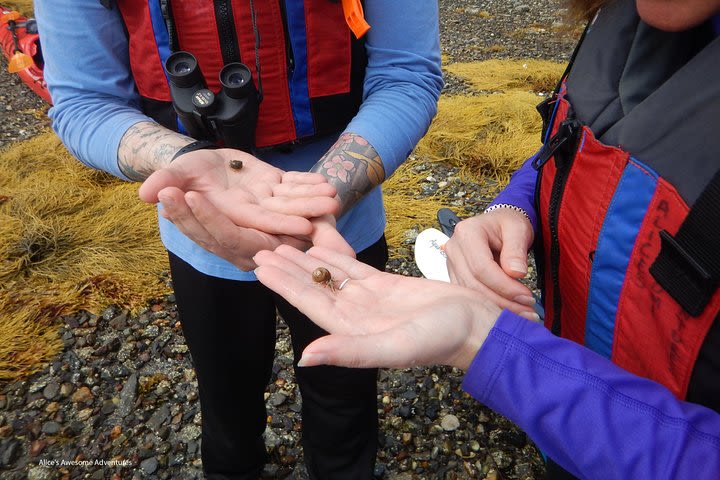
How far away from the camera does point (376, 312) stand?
51.4 inches

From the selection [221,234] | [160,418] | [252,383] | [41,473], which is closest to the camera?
[221,234]

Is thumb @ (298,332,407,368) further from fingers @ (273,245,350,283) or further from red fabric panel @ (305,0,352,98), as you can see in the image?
red fabric panel @ (305,0,352,98)

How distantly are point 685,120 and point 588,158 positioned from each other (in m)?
0.33

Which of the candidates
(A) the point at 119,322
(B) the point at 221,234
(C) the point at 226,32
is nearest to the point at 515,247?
(B) the point at 221,234

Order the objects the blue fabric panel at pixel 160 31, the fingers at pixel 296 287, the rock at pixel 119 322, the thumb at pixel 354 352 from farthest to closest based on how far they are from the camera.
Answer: the rock at pixel 119 322
the blue fabric panel at pixel 160 31
the fingers at pixel 296 287
the thumb at pixel 354 352

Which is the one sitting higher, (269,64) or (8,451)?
(269,64)

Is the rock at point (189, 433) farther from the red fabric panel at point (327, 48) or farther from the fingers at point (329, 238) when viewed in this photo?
the red fabric panel at point (327, 48)

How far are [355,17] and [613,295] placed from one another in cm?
128

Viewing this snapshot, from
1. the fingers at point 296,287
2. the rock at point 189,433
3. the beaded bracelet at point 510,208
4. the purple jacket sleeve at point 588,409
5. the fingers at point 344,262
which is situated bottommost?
the rock at point 189,433

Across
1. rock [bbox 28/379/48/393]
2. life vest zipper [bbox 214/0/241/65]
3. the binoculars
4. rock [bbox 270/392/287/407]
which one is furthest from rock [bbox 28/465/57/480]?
life vest zipper [bbox 214/0/241/65]

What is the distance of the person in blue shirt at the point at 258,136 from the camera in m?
1.69

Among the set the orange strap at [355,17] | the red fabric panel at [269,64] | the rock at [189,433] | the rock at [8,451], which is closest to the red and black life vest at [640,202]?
the orange strap at [355,17]

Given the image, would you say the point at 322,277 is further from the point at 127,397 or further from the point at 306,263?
the point at 127,397

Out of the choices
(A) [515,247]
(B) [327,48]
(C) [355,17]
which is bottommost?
(A) [515,247]
